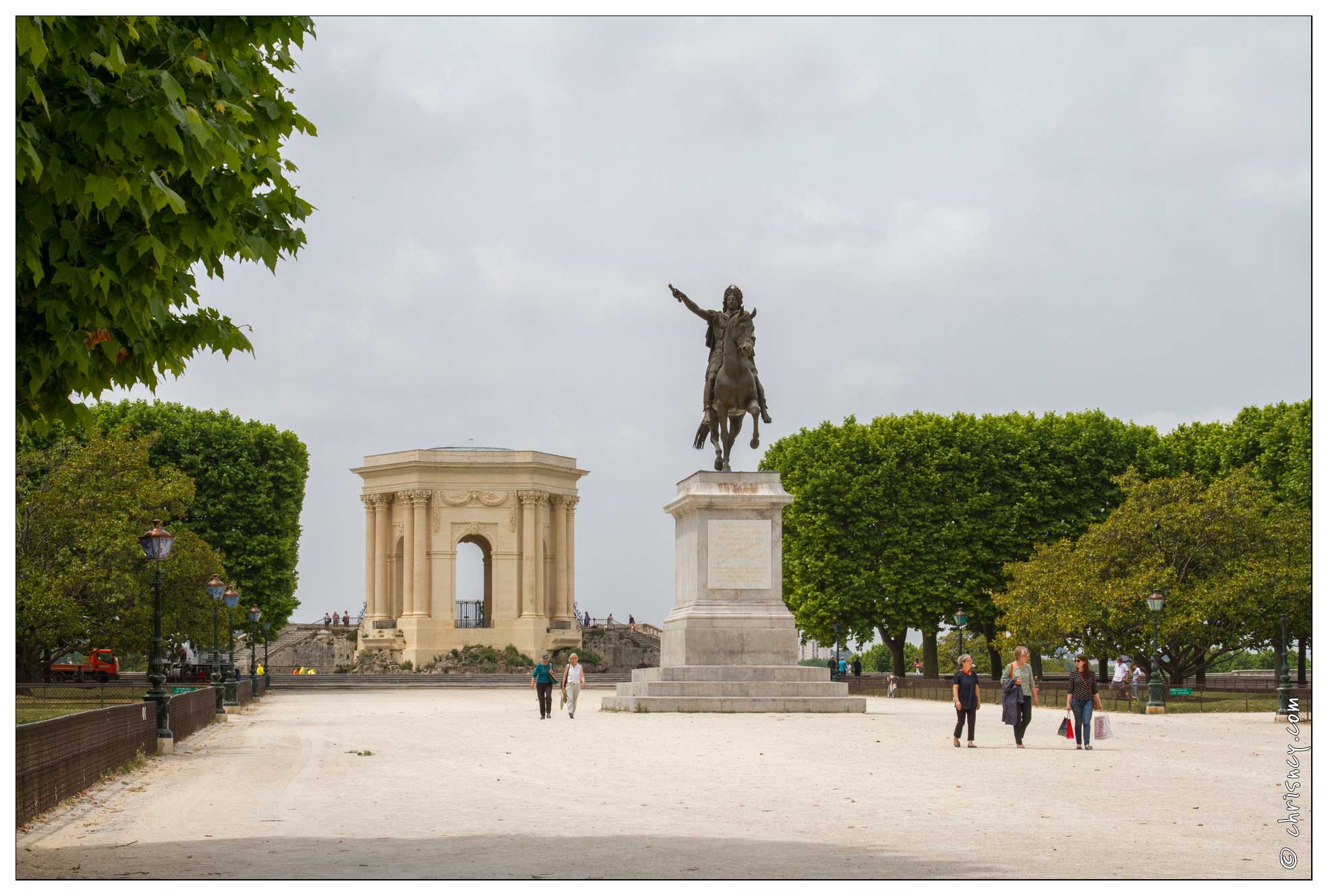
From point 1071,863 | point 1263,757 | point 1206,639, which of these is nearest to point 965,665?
point 1263,757

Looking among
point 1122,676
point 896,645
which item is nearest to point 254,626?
point 896,645

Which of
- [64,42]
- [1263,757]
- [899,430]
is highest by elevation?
Answer: [899,430]

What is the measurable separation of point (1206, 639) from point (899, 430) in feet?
65.4

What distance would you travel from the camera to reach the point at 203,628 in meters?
54.9

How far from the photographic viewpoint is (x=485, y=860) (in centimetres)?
1134

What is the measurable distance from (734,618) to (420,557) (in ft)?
187

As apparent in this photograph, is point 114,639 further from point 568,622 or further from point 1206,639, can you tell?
point 568,622

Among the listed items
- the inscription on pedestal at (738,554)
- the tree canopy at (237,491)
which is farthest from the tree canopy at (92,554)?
the inscription on pedestal at (738,554)

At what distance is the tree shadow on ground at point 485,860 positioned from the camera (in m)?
10.6

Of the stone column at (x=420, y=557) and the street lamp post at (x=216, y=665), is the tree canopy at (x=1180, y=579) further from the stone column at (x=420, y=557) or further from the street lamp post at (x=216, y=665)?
the stone column at (x=420, y=557)

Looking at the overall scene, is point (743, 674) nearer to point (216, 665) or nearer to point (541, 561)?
point (216, 665)

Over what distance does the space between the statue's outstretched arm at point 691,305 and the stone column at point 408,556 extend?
55.5 m

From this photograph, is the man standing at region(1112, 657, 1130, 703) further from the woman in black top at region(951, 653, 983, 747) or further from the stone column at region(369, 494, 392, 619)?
the stone column at region(369, 494, 392, 619)

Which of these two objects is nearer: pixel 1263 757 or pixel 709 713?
pixel 1263 757
